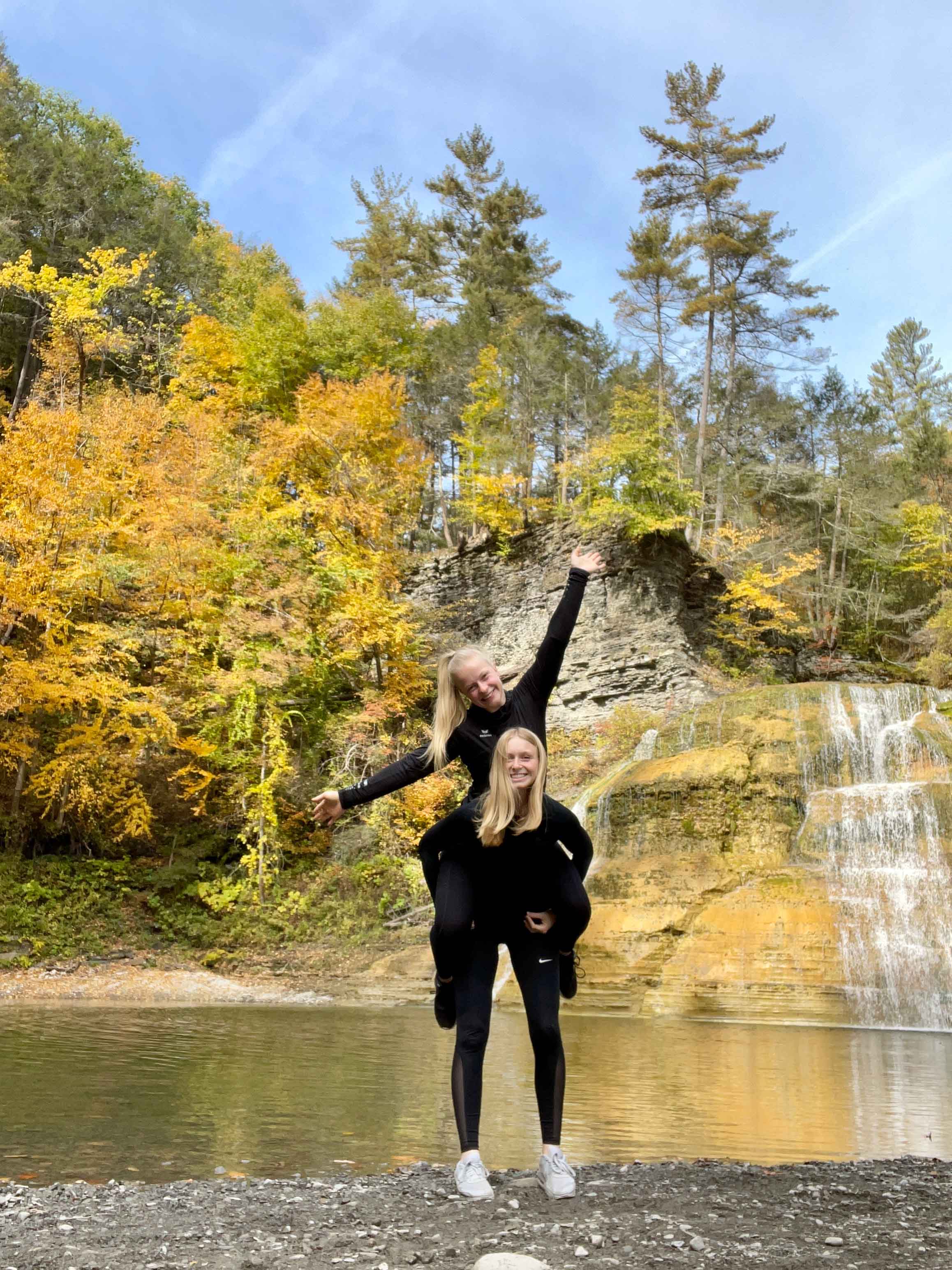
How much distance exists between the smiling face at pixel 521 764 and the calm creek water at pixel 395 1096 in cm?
183

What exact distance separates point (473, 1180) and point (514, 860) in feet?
3.31

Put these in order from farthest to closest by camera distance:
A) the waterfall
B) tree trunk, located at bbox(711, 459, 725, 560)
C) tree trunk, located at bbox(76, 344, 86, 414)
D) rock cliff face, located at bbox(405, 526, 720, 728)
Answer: tree trunk, located at bbox(711, 459, 725, 560), rock cliff face, located at bbox(405, 526, 720, 728), tree trunk, located at bbox(76, 344, 86, 414), the waterfall

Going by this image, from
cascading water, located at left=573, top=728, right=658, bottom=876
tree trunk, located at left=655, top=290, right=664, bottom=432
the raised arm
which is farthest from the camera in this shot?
tree trunk, located at left=655, top=290, right=664, bottom=432

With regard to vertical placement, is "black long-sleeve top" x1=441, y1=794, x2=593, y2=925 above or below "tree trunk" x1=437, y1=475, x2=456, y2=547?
below

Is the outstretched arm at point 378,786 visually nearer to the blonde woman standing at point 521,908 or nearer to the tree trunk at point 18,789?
the blonde woman standing at point 521,908

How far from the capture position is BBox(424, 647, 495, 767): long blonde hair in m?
3.55

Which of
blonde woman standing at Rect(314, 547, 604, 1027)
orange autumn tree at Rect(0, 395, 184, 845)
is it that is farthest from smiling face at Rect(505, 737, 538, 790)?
orange autumn tree at Rect(0, 395, 184, 845)

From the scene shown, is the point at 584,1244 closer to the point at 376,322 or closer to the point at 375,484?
the point at 375,484

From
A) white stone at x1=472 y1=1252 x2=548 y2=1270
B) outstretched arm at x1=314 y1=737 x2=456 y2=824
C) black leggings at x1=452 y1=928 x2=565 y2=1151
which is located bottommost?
white stone at x1=472 y1=1252 x2=548 y2=1270

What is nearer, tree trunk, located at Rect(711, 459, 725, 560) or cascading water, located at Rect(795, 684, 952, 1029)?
cascading water, located at Rect(795, 684, 952, 1029)

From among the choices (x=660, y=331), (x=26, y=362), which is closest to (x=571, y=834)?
(x=26, y=362)

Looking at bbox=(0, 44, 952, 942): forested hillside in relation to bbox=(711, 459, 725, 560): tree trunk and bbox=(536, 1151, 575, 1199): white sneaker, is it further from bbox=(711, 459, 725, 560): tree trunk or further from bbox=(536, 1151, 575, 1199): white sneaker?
bbox=(536, 1151, 575, 1199): white sneaker

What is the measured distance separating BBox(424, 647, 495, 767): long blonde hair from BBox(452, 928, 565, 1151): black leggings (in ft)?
2.20

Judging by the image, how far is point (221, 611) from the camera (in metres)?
17.6
